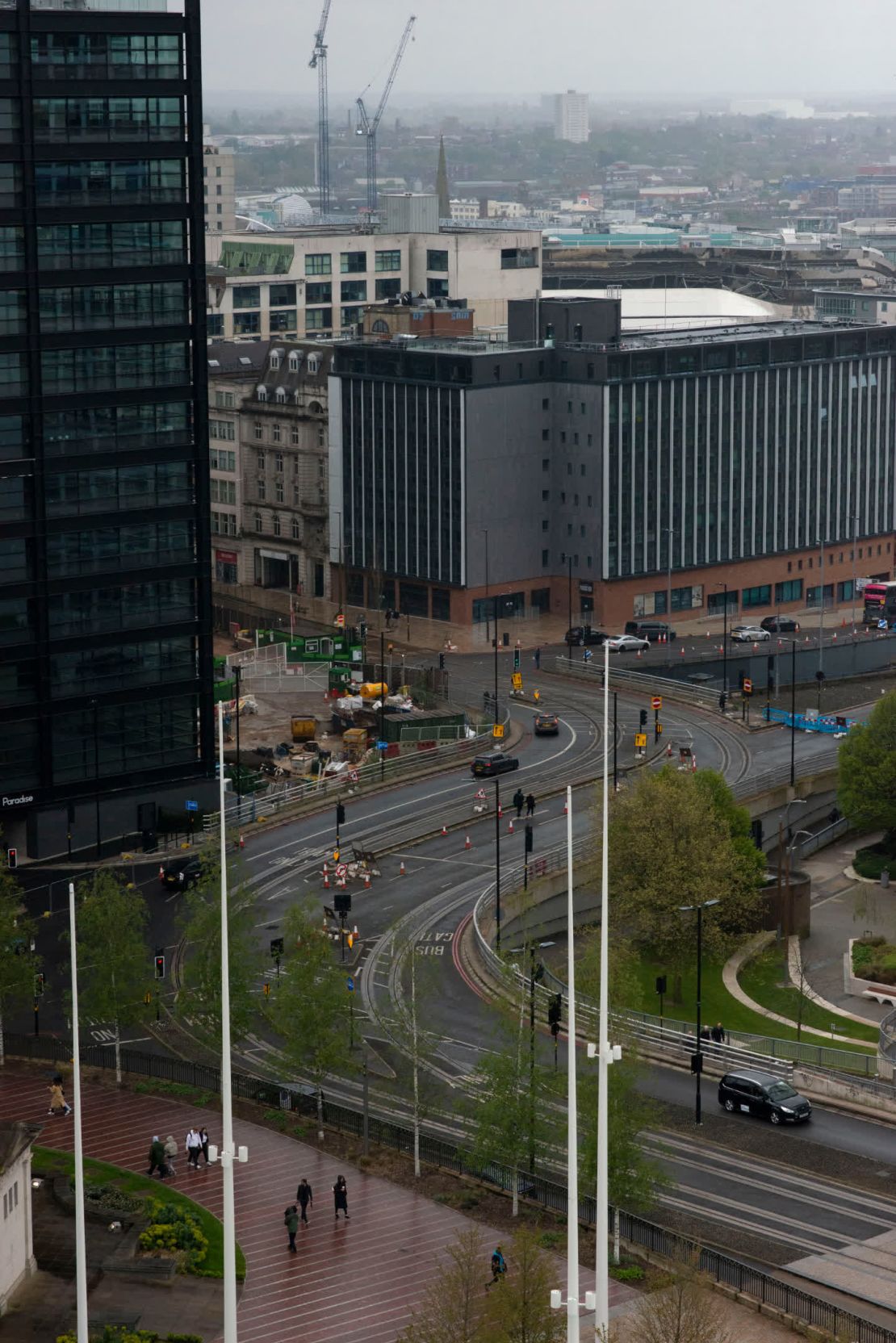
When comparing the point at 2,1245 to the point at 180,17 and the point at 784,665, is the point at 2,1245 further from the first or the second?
the point at 784,665

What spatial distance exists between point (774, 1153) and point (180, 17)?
6108 cm

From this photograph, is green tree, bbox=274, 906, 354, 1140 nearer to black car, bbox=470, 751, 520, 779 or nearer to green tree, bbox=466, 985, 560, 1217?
green tree, bbox=466, 985, 560, 1217

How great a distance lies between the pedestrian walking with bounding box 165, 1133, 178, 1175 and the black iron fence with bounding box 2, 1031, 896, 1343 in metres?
5.81

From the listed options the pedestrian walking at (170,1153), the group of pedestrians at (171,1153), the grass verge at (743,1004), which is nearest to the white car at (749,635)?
the grass verge at (743,1004)

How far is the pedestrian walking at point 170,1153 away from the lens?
250ft

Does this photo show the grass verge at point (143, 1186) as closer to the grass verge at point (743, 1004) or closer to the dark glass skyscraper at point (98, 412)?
the grass verge at point (743, 1004)

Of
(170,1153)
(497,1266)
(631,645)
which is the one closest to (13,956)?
(170,1153)

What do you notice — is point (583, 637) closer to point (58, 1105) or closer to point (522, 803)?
point (522, 803)

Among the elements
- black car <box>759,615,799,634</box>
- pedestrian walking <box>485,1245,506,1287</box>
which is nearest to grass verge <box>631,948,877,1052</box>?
Answer: pedestrian walking <box>485,1245,506,1287</box>

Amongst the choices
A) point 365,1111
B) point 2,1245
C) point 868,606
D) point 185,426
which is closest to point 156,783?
point 185,426

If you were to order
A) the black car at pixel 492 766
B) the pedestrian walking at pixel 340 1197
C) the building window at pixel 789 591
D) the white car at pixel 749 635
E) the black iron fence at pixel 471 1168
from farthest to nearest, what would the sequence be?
A: the building window at pixel 789 591, the white car at pixel 749 635, the black car at pixel 492 766, the pedestrian walking at pixel 340 1197, the black iron fence at pixel 471 1168

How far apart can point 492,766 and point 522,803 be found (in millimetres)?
10314

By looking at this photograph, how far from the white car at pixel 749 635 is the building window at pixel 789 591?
1254cm

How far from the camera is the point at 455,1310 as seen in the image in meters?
56.9
